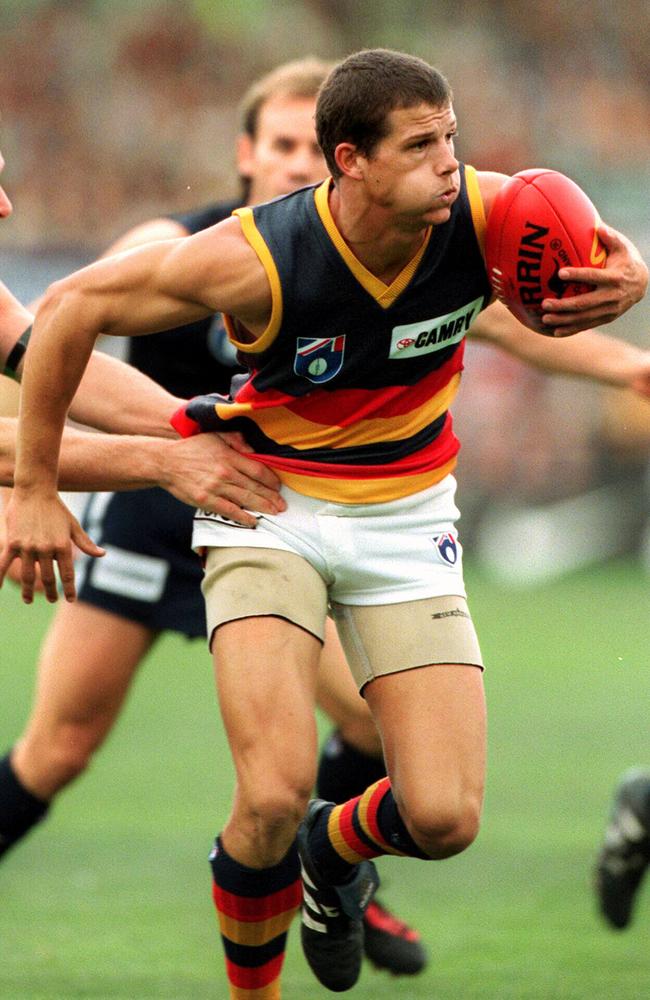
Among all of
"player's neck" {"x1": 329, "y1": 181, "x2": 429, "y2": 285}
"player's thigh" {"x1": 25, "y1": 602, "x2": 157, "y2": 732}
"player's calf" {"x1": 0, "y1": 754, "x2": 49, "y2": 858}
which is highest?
"player's neck" {"x1": 329, "y1": 181, "x2": 429, "y2": 285}

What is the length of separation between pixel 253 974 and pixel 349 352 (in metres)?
1.43

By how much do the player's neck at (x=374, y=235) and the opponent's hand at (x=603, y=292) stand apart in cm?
33

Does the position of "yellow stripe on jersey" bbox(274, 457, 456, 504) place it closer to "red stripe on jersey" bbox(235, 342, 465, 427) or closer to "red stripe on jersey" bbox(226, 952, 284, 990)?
"red stripe on jersey" bbox(235, 342, 465, 427)

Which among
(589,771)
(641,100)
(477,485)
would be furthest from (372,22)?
(589,771)

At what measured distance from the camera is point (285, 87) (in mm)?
5512

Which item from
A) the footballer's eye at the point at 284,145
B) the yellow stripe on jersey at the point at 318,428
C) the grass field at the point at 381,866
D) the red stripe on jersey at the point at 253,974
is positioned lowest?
the grass field at the point at 381,866

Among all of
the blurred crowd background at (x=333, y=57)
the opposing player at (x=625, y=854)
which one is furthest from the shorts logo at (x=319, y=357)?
the blurred crowd background at (x=333, y=57)

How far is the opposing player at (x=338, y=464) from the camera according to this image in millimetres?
3561

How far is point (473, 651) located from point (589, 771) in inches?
144

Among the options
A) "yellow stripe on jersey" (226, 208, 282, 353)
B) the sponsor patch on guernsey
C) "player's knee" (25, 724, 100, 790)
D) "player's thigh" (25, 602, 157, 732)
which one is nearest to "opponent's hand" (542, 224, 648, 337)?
the sponsor patch on guernsey

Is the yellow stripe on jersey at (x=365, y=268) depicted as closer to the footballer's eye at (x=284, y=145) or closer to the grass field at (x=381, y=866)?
the footballer's eye at (x=284, y=145)

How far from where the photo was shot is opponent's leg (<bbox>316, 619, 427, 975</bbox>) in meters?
4.68

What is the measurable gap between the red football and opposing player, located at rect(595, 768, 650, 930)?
2.09 metres

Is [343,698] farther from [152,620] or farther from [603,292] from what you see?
[603,292]
